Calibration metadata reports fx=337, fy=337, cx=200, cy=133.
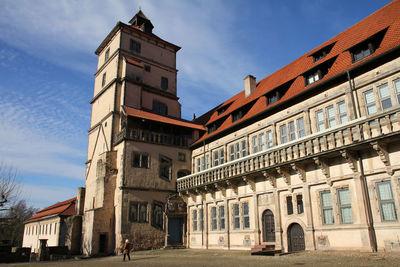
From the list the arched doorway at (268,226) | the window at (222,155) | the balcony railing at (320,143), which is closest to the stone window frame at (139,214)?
the balcony railing at (320,143)

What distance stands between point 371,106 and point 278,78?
1136 centimetres

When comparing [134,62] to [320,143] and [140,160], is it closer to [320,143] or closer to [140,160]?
[140,160]

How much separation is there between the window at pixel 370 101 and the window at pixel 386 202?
13.0 feet

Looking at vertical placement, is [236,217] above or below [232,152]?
below

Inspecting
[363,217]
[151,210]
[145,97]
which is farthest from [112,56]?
[363,217]

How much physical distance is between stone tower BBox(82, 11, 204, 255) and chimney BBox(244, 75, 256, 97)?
228 inches

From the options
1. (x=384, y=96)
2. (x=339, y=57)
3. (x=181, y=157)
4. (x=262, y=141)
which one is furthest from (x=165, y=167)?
(x=384, y=96)

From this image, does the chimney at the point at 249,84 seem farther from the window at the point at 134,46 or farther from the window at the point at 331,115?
the window at the point at 134,46

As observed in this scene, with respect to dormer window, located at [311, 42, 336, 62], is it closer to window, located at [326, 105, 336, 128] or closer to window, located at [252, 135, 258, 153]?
window, located at [326, 105, 336, 128]

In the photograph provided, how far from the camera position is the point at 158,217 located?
29.2m

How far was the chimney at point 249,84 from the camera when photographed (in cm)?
3119

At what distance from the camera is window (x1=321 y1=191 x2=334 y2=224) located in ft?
58.2

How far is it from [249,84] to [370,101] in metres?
14.6

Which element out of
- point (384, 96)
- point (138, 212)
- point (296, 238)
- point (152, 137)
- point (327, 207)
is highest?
point (152, 137)
